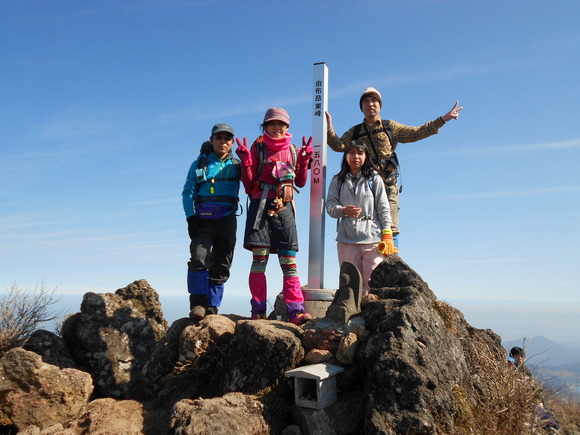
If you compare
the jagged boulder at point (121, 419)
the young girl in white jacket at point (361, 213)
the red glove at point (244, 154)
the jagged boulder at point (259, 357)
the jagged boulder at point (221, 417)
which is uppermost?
the red glove at point (244, 154)

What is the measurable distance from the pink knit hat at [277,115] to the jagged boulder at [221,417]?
13.8 feet

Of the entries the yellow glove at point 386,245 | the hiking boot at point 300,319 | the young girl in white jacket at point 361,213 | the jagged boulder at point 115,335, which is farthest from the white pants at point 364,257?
the jagged boulder at point 115,335

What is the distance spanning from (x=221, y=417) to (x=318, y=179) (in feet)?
16.1

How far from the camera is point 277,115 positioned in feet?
25.6

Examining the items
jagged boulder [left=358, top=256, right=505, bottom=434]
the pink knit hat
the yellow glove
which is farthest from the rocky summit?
the pink knit hat

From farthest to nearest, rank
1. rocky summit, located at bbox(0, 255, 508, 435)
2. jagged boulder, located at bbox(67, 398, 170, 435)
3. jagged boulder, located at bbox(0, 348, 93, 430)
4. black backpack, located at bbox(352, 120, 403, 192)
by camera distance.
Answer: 1. black backpack, located at bbox(352, 120, 403, 192)
2. jagged boulder, located at bbox(0, 348, 93, 430)
3. jagged boulder, located at bbox(67, 398, 170, 435)
4. rocky summit, located at bbox(0, 255, 508, 435)

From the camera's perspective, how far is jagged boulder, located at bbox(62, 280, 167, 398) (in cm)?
812

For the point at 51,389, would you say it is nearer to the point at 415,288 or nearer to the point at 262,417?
the point at 262,417

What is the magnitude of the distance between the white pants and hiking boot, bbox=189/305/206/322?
2.38 metres

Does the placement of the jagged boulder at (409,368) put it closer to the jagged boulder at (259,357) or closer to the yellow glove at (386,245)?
the yellow glove at (386,245)

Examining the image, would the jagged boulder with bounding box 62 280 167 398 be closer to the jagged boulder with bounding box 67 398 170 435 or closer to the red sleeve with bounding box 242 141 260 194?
the jagged boulder with bounding box 67 398 170 435

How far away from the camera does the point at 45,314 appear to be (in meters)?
8.70

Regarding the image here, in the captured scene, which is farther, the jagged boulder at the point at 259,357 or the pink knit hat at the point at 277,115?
the pink knit hat at the point at 277,115

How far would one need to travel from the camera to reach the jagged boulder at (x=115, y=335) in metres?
8.12
